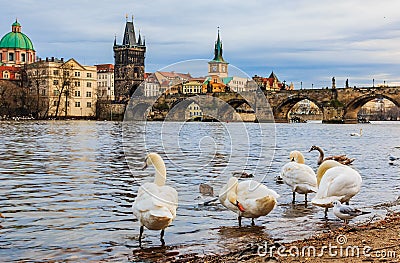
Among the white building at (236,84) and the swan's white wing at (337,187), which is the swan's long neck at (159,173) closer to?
the white building at (236,84)

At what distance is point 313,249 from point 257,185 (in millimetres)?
2164

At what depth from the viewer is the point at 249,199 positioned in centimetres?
707

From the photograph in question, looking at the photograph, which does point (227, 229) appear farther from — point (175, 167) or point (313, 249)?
point (175, 167)

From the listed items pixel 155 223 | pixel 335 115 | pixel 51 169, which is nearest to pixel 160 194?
pixel 155 223

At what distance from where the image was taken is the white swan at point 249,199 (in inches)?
275

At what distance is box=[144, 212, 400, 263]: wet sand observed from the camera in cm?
463

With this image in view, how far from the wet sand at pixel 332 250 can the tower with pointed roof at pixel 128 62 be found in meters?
126

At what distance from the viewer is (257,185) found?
7.20m

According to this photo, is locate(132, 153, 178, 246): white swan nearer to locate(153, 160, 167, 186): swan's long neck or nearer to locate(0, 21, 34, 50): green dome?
locate(153, 160, 167, 186): swan's long neck

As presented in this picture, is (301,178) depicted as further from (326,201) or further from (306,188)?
(326,201)

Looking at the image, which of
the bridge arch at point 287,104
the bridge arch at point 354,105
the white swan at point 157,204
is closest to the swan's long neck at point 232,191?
the white swan at point 157,204

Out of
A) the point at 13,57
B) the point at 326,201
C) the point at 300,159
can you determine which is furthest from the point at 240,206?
the point at 13,57

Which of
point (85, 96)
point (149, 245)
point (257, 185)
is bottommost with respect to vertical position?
point (149, 245)

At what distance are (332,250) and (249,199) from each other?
2.18 m
